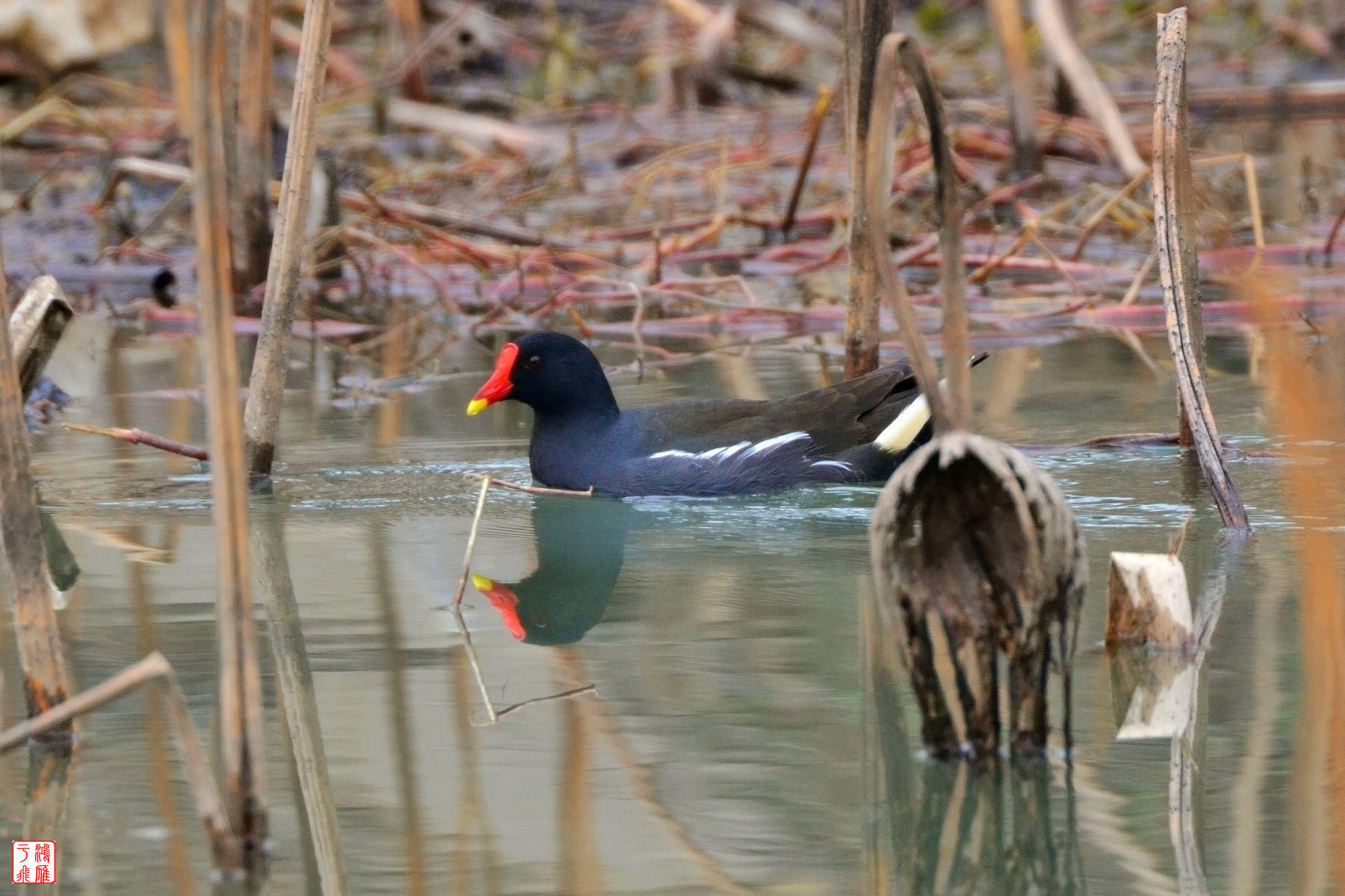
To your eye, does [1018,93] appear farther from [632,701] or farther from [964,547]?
[964,547]

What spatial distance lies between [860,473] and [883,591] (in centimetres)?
250

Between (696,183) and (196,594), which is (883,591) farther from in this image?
(696,183)

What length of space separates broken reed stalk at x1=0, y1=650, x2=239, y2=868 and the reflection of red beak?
3.84 feet

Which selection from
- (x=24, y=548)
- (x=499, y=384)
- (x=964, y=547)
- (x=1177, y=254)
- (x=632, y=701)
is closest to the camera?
(x=964, y=547)

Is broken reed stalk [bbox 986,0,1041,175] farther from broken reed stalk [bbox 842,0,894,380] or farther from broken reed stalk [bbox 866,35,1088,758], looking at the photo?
broken reed stalk [bbox 866,35,1088,758]

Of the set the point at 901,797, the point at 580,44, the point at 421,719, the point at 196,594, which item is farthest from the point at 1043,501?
the point at 580,44

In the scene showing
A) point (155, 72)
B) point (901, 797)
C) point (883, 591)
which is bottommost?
point (901, 797)

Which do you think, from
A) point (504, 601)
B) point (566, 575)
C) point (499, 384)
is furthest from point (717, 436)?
point (504, 601)

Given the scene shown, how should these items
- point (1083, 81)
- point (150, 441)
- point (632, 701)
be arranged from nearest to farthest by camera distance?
point (632, 701), point (150, 441), point (1083, 81)

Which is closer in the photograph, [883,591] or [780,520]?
[883,591]

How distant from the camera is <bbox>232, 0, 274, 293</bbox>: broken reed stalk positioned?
6648mm

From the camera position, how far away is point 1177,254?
404 centimetres

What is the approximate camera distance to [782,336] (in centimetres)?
717

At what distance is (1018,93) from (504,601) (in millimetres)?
5898
